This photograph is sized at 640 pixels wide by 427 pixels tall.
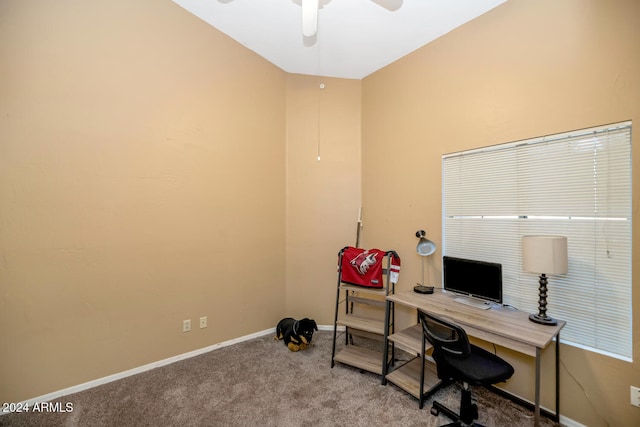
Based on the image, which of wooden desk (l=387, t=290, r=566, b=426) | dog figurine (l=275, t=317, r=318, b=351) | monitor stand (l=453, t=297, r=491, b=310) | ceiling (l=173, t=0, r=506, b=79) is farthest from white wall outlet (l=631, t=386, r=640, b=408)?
ceiling (l=173, t=0, r=506, b=79)

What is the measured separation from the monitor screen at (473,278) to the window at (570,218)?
0.71 feet

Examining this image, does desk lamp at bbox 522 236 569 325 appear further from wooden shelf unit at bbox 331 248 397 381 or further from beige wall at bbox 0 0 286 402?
beige wall at bbox 0 0 286 402

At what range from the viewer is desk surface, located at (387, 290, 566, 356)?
5.37ft

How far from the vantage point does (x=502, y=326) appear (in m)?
1.79

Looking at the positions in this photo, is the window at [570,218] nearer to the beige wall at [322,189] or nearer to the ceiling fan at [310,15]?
the beige wall at [322,189]

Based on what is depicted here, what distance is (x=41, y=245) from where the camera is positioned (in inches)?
77.5

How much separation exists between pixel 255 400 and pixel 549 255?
2.36 metres

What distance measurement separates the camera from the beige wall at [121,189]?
1901 mm

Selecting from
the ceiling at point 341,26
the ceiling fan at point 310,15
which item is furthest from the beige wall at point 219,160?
the ceiling fan at point 310,15

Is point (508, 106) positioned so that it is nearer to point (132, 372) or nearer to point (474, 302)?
point (474, 302)

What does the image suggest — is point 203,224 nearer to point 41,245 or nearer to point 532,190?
point 41,245

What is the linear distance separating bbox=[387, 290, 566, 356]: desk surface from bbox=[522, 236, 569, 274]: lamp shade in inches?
15.1

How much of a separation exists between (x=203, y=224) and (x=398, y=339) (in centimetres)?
217

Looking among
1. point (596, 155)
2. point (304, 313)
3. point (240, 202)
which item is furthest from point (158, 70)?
point (596, 155)
